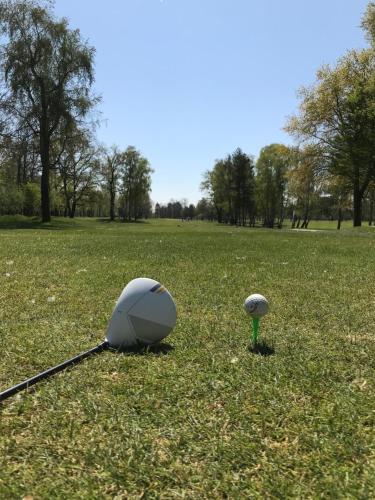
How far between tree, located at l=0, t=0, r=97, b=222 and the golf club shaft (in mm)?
33354

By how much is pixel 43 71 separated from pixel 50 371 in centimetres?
3528

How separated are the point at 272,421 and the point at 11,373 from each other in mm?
2092

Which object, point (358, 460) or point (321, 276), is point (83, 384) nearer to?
point (358, 460)

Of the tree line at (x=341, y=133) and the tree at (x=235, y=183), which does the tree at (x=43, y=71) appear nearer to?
the tree line at (x=341, y=133)

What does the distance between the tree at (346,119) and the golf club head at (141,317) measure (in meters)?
36.3

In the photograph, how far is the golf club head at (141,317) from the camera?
4020 millimetres

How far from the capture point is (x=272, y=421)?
2.78m

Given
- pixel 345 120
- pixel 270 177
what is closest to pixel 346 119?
pixel 345 120

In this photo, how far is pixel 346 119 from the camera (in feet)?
133

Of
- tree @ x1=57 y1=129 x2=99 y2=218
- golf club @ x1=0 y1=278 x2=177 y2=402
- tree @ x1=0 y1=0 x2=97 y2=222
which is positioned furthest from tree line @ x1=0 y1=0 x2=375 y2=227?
golf club @ x1=0 y1=278 x2=177 y2=402

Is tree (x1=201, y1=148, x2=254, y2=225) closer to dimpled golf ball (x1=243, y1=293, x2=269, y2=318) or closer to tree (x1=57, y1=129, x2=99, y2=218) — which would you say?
tree (x1=57, y1=129, x2=99, y2=218)

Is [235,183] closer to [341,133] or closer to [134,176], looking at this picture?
[134,176]

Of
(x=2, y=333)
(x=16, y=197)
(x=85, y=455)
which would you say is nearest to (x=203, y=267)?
(x=2, y=333)

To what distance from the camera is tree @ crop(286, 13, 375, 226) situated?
36.9 metres
